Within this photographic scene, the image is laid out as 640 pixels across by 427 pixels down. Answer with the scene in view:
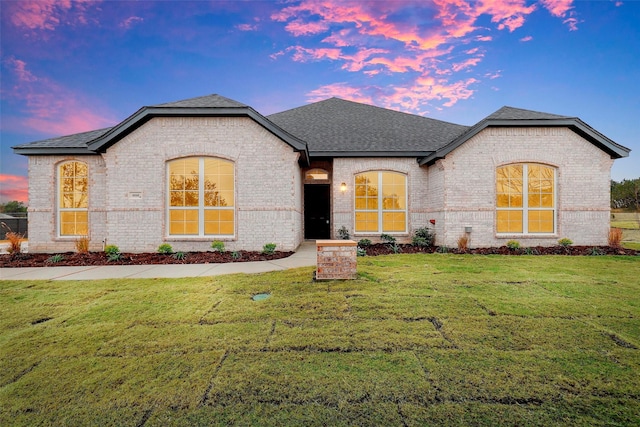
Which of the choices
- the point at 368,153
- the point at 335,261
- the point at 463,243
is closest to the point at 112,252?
the point at 335,261

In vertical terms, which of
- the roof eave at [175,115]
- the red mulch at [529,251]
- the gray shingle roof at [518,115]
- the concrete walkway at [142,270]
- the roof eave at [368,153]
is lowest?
the concrete walkway at [142,270]

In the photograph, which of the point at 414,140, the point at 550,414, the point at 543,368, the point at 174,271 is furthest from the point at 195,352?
the point at 414,140

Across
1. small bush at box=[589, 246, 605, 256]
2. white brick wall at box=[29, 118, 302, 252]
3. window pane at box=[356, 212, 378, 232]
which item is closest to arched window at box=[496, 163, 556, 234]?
small bush at box=[589, 246, 605, 256]

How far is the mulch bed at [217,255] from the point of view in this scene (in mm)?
7805

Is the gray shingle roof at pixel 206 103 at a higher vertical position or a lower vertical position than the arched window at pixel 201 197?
higher

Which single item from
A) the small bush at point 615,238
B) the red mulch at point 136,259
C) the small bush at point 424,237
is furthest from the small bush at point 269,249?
the small bush at point 615,238

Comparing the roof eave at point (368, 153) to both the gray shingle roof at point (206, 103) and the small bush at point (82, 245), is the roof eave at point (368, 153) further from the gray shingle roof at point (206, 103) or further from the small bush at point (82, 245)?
the small bush at point (82, 245)

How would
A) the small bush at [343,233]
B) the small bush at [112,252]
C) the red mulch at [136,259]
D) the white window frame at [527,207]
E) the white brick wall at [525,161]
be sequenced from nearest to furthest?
the red mulch at [136,259], the small bush at [112,252], the white brick wall at [525,161], the white window frame at [527,207], the small bush at [343,233]

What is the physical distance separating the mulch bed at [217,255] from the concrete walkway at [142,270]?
0.48 metres

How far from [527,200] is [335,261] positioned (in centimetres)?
878

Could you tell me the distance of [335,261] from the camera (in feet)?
18.4

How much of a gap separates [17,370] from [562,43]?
20.1 metres

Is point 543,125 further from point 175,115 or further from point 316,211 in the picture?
point 175,115

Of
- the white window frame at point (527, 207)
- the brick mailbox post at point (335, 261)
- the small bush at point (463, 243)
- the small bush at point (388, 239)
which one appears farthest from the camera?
the small bush at point (388, 239)
